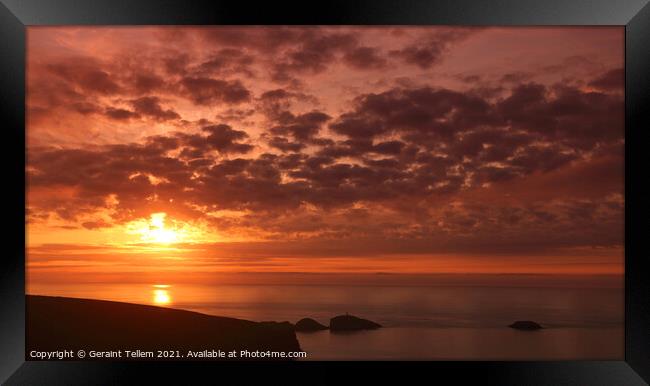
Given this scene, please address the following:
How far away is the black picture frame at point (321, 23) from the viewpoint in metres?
3.49

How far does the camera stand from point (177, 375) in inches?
140

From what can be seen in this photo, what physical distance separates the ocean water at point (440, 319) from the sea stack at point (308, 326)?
4 cm

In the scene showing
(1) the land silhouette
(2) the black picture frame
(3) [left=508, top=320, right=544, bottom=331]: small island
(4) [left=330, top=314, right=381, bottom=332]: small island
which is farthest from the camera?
(4) [left=330, top=314, right=381, bottom=332]: small island

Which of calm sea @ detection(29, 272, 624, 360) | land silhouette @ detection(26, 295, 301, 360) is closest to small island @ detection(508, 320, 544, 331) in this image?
calm sea @ detection(29, 272, 624, 360)

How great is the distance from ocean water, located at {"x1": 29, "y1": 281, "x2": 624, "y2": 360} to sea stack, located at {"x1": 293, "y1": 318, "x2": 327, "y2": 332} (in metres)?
0.04

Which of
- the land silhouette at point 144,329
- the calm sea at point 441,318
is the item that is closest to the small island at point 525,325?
the calm sea at point 441,318

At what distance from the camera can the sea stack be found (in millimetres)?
4355

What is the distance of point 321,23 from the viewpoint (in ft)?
11.5

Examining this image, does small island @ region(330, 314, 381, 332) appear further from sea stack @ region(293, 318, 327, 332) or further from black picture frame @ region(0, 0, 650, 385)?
black picture frame @ region(0, 0, 650, 385)

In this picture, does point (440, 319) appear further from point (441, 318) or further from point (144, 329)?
point (144, 329)

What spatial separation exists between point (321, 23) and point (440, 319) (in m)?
2.45

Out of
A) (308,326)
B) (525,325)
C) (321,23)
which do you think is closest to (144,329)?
(308,326)

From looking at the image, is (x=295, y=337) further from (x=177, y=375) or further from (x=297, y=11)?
(x=297, y=11)

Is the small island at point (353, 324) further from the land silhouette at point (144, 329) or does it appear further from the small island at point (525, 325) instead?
the small island at point (525, 325)
